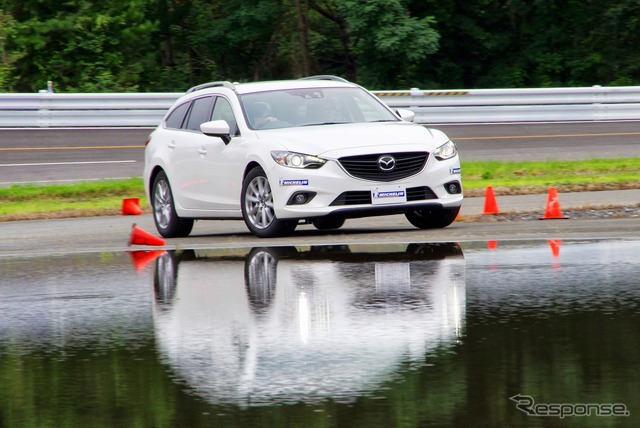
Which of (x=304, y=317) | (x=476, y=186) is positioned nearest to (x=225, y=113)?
(x=304, y=317)

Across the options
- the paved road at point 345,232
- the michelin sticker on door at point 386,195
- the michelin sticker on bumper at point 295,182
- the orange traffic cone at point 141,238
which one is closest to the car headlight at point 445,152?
the michelin sticker on door at point 386,195

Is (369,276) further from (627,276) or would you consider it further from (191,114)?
(191,114)

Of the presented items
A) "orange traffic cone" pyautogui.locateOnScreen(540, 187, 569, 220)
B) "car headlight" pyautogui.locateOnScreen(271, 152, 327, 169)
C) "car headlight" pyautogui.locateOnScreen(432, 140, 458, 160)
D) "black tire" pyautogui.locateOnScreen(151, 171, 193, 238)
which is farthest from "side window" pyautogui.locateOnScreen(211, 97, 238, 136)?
"orange traffic cone" pyautogui.locateOnScreen(540, 187, 569, 220)

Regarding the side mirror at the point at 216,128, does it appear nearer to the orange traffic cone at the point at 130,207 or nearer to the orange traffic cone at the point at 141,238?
the orange traffic cone at the point at 141,238

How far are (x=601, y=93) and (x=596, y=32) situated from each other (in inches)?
310

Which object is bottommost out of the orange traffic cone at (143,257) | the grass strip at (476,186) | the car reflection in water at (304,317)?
the grass strip at (476,186)

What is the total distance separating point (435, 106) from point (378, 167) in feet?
67.0

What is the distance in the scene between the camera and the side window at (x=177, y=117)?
15.2 m

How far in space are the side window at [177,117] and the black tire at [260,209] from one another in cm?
219

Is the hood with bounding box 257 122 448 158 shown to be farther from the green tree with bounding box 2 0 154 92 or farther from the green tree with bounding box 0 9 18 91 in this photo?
the green tree with bounding box 2 0 154 92

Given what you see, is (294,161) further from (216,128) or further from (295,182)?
(216,128)

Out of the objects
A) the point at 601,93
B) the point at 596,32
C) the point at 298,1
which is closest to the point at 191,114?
the point at 601,93

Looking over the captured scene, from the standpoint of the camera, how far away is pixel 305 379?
6230mm

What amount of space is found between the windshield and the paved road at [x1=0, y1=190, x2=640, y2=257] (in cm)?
125
